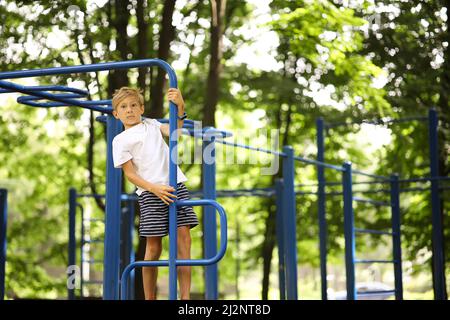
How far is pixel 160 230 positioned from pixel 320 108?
9.83 meters

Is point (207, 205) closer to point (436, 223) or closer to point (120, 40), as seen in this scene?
point (436, 223)

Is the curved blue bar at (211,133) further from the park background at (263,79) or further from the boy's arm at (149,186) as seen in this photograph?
the park background at (263,79)

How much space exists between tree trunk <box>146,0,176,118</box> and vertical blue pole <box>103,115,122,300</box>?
4428 mm

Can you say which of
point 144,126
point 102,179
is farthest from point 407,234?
point 144,126

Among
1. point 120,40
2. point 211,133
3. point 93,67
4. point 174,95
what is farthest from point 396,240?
point 93,67

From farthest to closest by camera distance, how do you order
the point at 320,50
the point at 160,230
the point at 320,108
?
the point at 320,108 → the point at 320,50 → the point at 160,230

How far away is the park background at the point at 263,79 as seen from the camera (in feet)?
34.3

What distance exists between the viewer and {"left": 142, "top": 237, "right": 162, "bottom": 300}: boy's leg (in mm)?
4812

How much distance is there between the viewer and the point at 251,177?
59.2 ft

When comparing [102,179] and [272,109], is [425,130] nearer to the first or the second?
[272,109]

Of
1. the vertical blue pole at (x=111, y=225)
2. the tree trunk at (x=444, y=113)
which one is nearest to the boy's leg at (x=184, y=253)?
the vertical blue pole at (x=111, y=225)

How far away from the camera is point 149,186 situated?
452cm

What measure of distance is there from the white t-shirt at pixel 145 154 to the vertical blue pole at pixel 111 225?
1.18 m
